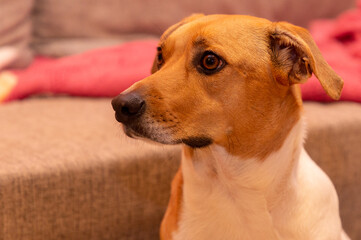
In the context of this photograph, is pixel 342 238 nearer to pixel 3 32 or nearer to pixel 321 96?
pixel 321 96

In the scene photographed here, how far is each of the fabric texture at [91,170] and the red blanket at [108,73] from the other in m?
0.16

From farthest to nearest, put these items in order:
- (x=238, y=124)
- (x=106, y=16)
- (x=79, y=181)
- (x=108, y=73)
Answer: (x=106, y=16)
(x=108, y=73)
(x=79, y=181)
(x=238, y=124)

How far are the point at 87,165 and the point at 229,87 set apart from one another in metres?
0.55

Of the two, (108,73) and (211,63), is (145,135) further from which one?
(108,73)

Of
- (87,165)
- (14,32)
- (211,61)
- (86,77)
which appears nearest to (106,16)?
(14,32)

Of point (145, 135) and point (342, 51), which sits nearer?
point (145, 135)

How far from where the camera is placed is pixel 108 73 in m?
1.97

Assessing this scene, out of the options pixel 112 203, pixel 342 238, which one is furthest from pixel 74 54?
pixel 342 238

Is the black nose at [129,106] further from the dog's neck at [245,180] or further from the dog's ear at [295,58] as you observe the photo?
the dog's ear at [295,58]

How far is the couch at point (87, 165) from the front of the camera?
133 centimetres

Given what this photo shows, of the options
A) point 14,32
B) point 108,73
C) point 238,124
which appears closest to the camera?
point 238,124

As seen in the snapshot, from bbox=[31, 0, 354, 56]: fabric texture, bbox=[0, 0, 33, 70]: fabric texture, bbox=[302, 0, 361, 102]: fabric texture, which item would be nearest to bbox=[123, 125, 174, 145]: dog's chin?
bbox=[302, 0, 361, 102]: fabric texture

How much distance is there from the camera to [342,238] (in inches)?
53.4

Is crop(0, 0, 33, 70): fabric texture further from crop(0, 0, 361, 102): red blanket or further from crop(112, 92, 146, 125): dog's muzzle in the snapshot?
crop(112, 92, 146, 125): dog's muzzle
